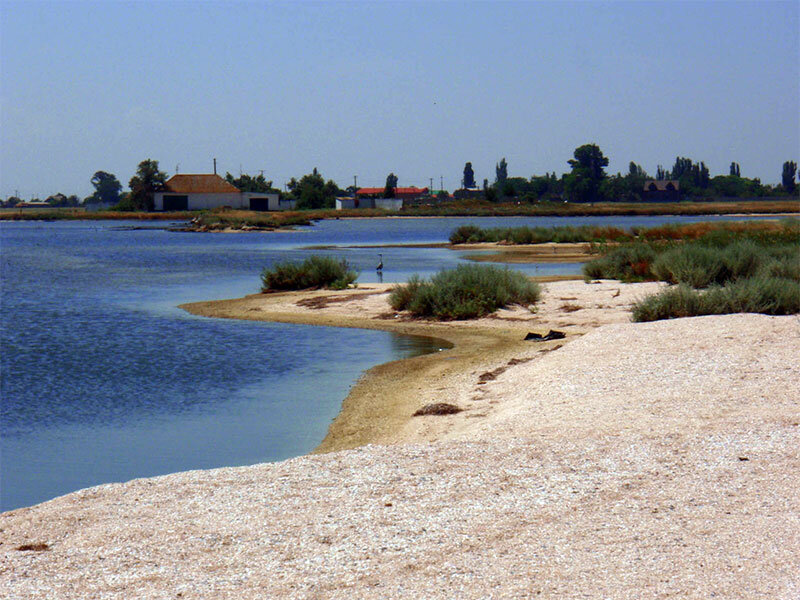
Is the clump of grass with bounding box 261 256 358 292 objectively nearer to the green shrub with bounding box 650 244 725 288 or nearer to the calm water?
the calm water

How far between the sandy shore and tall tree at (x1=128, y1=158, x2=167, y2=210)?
434 feet

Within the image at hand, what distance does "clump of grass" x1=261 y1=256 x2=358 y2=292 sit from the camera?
28.8 meters

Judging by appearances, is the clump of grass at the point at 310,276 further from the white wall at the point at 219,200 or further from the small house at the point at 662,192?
the small house at the point at 662,192

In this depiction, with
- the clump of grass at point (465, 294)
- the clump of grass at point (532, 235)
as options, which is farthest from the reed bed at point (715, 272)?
the clump of grass at point (532, 235)

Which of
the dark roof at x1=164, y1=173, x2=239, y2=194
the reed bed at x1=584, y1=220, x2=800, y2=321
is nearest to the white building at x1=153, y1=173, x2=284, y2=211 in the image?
the dark roof at x1=164, y1=173, x2=239, y2=194

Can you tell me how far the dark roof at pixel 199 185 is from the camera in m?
136

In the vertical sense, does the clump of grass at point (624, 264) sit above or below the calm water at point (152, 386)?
above

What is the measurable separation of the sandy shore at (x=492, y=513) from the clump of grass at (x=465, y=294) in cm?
988

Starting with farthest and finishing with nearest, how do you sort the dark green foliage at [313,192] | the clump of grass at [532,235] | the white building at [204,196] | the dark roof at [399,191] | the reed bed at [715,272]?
1. the dark roof at [399,191]
2. the dark green foliage at [313,192]
3. the white building at [204,196]
4. the clump of grass at [532,235]
5. the reed bed at [715,272]

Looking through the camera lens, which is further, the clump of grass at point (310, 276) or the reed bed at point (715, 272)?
the clump of grass at point (310, 276)

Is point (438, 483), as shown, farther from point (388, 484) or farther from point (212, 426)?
point (212, 426)

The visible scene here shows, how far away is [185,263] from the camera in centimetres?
4825

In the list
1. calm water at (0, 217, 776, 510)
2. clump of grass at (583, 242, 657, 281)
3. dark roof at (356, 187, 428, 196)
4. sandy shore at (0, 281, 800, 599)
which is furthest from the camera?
dark roof at (356, 187, 428, 196)

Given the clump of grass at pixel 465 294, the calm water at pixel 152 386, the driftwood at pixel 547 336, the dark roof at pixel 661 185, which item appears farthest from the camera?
the dark roof at pixel 661 185
